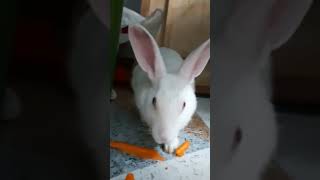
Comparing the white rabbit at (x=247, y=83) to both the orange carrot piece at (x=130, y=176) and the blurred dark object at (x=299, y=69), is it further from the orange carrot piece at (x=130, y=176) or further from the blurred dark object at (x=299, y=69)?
the orange carrot piece at (x=130, y=176)

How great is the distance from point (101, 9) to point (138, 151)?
0.46 metres

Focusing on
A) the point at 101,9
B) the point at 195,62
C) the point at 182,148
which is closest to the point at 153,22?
the point at 195,62

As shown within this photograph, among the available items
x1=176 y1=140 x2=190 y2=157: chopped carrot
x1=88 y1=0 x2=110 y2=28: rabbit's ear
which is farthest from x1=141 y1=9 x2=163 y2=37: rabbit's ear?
x1=88 y1=0 x2=110 y2=28: rabbit's ear

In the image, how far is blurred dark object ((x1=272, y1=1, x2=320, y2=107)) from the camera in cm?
39

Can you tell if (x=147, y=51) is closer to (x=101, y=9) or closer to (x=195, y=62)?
(x=195, y=62)

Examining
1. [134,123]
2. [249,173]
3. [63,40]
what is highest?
[63,40]

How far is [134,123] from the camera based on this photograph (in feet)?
3.08

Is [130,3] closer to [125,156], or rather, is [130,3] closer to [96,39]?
[125,156]

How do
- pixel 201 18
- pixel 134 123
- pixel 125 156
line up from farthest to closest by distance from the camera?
pixel 201 18
pixel 134 123
pixel 125 156

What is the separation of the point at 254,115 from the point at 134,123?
1.77 feet

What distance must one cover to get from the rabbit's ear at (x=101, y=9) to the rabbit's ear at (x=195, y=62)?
1.23 ft

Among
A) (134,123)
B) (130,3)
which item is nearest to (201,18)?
(130,3)

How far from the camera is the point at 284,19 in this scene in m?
0.39

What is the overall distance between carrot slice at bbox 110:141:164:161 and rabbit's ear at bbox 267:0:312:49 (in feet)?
1.48
